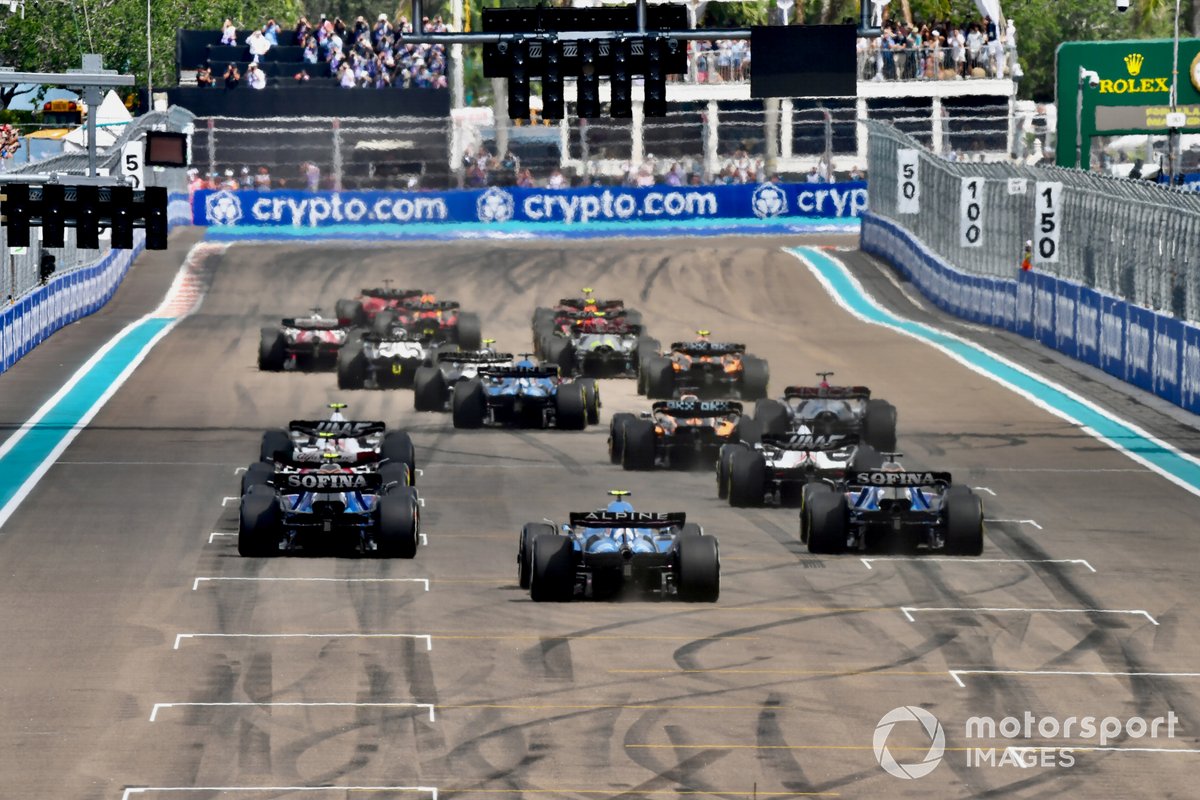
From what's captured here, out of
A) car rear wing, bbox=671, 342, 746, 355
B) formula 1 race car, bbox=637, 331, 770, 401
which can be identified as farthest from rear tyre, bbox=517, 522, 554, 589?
car rear wing, bbox=671, 342, 746, 355

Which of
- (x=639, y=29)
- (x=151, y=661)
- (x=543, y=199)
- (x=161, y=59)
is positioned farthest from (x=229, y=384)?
(x=161, y=59)

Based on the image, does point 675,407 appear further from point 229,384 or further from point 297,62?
point 297,62

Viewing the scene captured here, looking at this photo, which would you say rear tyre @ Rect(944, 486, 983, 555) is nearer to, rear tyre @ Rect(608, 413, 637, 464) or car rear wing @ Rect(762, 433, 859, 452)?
car rear wing @ Rect(762, 433, 859, 452)

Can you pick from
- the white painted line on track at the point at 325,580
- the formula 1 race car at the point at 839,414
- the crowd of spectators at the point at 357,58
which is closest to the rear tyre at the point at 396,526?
the white painted line on track at the point at 325,580

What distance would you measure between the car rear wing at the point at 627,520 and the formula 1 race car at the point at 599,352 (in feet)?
52.0

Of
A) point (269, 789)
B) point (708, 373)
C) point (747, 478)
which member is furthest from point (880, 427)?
point (269, 789)

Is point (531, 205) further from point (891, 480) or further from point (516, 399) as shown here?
point (891, 480)

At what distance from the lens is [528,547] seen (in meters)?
22.5

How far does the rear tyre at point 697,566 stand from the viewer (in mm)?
21844

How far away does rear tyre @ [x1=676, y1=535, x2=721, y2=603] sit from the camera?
21844 millimetres

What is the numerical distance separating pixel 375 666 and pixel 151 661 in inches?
76.7

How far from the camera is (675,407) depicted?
97.8 ft

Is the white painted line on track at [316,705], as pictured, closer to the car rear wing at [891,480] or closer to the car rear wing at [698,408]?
the car rear wing at [891,480]

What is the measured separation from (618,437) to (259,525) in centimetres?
732
